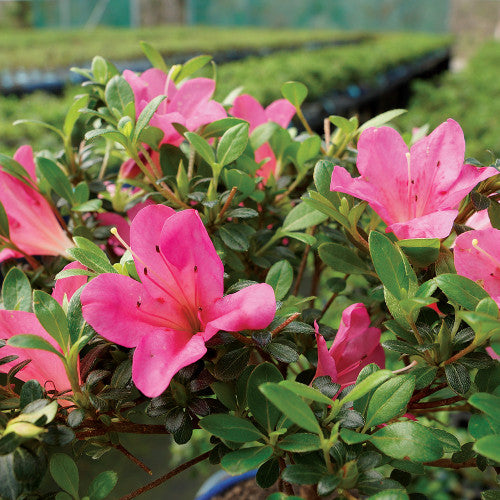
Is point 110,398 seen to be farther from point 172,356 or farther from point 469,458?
point 469,458

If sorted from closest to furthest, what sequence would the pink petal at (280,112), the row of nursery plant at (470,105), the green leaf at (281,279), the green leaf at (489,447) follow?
the green leaf at (489,447) → the green leaf at (281,279) → the pink petal at (280,112) → the row of nursery plant at (470,105)

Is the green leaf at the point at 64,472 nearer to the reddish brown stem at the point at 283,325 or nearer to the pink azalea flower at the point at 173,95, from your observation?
the reddish brown stem at the point at 283,325

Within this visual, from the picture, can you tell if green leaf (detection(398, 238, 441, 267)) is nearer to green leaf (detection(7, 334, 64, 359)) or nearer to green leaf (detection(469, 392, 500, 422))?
green leaf (detection(469, 392, 500, 422))

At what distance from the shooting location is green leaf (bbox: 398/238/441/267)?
0.52 meters

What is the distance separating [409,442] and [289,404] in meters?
0.11

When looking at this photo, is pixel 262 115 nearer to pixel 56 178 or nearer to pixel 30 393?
pixel 56 178

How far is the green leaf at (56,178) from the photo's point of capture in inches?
26.8

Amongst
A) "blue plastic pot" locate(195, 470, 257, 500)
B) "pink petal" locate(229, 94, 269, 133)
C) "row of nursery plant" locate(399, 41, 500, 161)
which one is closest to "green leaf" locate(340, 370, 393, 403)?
"pink petal" locate(229, 94, 269, 133)

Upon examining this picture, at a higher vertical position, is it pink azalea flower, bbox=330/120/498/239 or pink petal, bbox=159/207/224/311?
pink azalea flower, bbox=330/120/498/239

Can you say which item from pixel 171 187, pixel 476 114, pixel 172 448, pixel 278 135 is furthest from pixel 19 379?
pixel 476 114

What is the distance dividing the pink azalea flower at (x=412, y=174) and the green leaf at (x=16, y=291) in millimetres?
329

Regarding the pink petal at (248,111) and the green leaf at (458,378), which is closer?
the green leaf at (458,378)

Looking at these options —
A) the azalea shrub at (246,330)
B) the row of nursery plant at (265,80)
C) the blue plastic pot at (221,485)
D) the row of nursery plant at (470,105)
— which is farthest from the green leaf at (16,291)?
the row of nursery plant at (470,105)

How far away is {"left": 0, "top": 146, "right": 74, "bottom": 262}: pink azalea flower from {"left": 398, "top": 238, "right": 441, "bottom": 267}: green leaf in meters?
0.39
